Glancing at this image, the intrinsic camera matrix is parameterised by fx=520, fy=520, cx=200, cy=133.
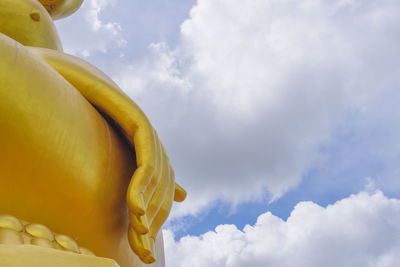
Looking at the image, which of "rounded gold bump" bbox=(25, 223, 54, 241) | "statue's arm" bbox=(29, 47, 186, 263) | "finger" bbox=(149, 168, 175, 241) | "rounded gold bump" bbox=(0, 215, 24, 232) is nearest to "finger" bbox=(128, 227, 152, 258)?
"statue's arm" bbox=(29, 47, 186, 263)

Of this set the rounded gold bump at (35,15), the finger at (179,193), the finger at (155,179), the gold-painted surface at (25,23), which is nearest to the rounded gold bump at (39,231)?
the finger at (155,179)

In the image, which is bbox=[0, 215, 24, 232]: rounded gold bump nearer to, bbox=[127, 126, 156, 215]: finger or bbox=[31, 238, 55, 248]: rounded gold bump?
bbox=[31, 238, 55, 248]: rounded gold bump

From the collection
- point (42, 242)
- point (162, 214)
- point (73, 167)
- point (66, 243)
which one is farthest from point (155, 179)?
point (42, 242)

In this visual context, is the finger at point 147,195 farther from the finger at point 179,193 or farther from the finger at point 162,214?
the finger at point 179,193

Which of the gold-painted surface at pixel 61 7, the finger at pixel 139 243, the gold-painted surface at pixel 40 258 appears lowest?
the gold-painted surface at pixel 40 258

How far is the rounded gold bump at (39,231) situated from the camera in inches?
83.4

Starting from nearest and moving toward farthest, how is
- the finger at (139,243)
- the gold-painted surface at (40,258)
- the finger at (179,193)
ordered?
1. the gold-painted surface at (40,258)
2. the finger at (139,243)
3. the finger at (179,193)

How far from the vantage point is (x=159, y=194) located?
8.64ft

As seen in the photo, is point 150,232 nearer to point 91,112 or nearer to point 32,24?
point 91,112

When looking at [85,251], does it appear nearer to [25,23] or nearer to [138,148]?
[138,148]

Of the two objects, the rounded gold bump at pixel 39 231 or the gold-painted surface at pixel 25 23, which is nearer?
the rounded gold bump at pixel 39 231

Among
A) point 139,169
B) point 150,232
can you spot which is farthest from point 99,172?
point 150,232

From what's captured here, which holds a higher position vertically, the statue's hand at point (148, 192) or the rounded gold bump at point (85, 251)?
the statue's hand at point (148, 192)

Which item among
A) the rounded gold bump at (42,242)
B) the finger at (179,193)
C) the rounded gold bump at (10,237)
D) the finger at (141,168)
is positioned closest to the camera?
the rounded gold bump at (10,237)
